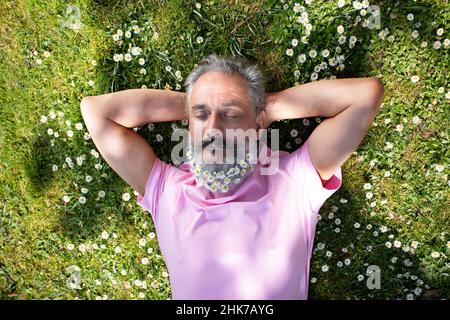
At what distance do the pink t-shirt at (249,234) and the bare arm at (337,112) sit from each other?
0.10 metres

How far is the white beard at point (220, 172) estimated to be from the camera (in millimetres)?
2572

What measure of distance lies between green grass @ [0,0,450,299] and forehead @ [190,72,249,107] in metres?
0.64

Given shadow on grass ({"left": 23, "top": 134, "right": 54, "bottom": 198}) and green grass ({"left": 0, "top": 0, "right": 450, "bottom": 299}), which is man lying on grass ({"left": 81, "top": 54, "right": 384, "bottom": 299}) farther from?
shadow on grass ({"left": 23, "top": 134, "right": 54, "bottom": 198})

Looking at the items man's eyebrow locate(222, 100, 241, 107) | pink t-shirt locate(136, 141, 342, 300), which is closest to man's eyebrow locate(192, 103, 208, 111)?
man's eyebrow locate(222, 100, 241, 107)

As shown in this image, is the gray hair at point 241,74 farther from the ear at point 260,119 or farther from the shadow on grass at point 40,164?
the shadow on grass at point 40,164

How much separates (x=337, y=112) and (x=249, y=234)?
967mm

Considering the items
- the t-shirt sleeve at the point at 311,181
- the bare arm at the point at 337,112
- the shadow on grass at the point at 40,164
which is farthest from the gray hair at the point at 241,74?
the shadow on grass at the point at 40,164

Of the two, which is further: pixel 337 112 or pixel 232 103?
pixel 337 112

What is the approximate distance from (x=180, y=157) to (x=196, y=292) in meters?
1.08

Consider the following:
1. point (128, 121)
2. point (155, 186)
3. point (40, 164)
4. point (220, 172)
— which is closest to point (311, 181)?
point (220, 172)

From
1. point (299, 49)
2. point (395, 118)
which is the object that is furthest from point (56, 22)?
point (395, 118)

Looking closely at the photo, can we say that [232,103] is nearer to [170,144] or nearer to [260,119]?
[260,119]

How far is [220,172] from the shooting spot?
8.46 feet

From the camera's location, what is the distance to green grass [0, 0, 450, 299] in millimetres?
3123
